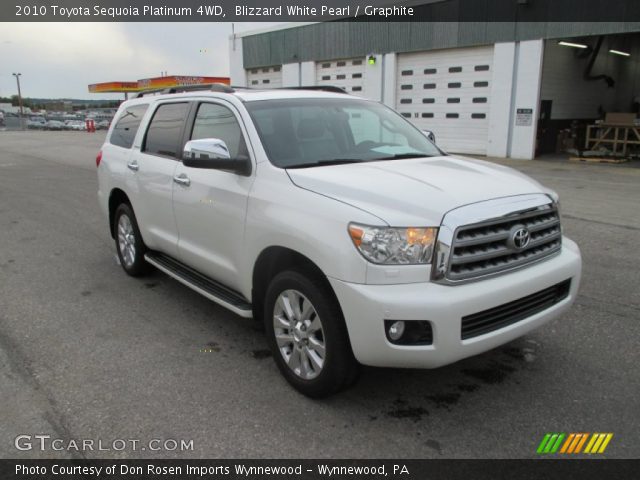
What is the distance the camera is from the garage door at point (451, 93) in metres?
18.4

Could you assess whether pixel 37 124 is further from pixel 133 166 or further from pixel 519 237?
pixel 519 237

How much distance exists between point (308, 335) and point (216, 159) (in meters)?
1.35

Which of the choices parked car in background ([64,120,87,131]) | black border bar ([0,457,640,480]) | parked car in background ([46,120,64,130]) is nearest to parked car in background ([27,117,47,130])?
parked car in background ([46,120,64,130])

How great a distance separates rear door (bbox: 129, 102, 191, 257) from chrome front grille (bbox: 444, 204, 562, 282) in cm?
264

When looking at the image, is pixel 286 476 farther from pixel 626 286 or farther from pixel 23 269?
pixel 23 269

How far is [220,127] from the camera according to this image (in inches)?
169

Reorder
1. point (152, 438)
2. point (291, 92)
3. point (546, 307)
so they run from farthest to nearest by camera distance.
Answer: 1. point (291, 92)
2. point (546, 307)
3. point (152, 438)

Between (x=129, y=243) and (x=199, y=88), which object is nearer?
(x=199, y=88)

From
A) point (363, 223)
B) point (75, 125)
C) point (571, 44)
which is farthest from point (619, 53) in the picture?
point (75, 125)

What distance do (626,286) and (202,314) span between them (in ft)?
13.2

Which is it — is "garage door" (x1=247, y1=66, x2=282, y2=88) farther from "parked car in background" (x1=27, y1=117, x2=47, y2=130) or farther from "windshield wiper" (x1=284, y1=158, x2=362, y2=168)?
"parked car in background" (x1=27, y1=117, x2=47, y2=130)

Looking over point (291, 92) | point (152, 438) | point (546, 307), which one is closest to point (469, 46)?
point (291, 92)

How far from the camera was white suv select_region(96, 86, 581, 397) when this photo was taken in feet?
9.61

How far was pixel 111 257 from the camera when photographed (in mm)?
6773
